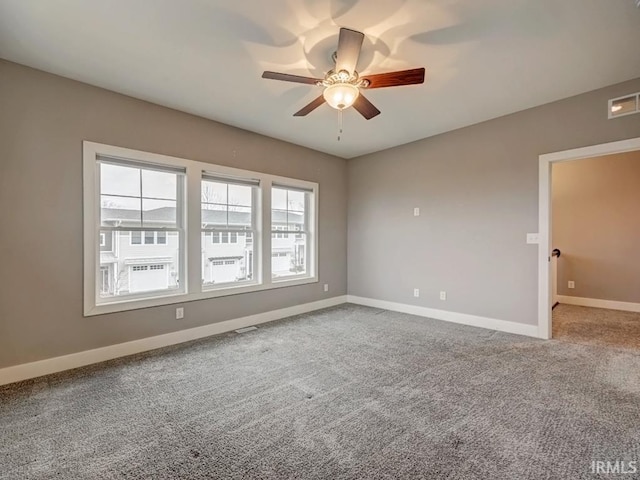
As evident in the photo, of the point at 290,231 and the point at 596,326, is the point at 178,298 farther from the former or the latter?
the point at 596,326

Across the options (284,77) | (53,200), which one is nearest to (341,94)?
(284,77)

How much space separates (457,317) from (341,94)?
11.6 ft

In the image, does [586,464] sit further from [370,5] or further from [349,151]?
[349,151]

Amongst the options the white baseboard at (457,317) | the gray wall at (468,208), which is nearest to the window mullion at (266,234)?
the gray wall at (468,208)

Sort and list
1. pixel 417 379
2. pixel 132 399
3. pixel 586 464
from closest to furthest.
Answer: pixel 586 464 < pixel 132 399 < pixel 417 379

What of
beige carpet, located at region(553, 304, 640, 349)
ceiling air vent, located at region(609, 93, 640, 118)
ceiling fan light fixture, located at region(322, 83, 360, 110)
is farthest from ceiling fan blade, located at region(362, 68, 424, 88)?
beige carpet, located at region(553, 304, 640, 349)

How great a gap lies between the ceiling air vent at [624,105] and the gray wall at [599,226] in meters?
2.53

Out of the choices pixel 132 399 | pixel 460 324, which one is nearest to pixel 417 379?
pixel 460 324

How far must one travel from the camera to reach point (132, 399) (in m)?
→ 2.33

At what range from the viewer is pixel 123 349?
3.19 metres

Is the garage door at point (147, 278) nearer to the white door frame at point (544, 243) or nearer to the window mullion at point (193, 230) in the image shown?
the window mullion at point (193, 230)

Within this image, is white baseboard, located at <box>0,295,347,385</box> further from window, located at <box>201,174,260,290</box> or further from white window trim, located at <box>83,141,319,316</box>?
window, located at <box>201,174,260,290</box>

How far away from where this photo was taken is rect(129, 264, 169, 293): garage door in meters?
3.40

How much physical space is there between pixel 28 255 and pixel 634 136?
590cm
